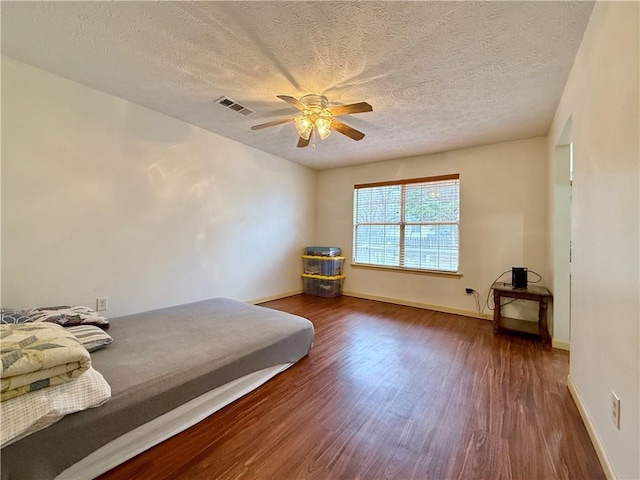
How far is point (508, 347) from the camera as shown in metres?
2.77

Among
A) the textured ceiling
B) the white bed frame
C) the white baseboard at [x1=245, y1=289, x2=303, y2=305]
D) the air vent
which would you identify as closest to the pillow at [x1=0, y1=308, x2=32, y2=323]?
the white bed frame

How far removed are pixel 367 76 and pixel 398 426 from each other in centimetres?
252

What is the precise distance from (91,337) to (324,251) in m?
3.55

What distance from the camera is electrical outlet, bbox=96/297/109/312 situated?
2.62 meters

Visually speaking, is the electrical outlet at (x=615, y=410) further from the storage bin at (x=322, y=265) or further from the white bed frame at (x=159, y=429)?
the storage bin at (x=322, y=265)

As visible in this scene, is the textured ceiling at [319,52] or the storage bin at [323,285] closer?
the textured ceiling at [319,52]

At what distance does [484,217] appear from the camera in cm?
381

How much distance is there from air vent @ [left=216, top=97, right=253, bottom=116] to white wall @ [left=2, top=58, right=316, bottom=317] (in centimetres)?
83

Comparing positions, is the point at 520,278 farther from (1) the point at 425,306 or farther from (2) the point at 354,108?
(2) the point at 354,108

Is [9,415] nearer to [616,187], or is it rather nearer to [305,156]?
[616,187]

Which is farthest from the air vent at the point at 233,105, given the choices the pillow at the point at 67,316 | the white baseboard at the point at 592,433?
the white baseboard at the point at 592,433

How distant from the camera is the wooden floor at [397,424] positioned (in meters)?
1.29

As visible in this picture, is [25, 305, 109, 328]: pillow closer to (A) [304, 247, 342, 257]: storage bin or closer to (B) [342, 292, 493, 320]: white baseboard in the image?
(A) [304, 247, 342, 257]: storage bin

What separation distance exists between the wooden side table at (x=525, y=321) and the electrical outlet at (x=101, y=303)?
4.19 meters
